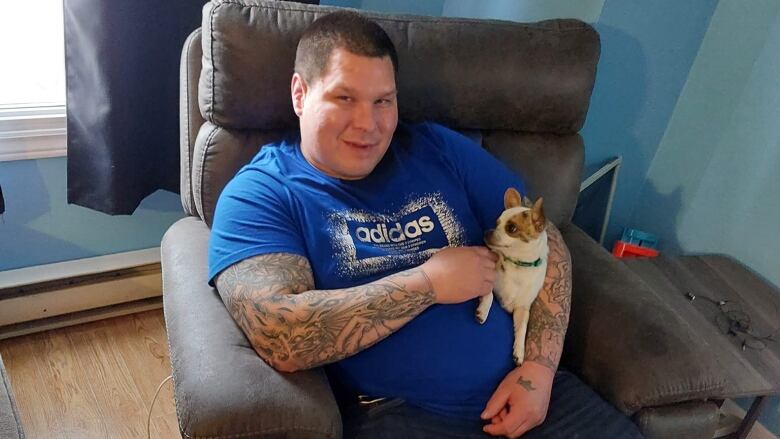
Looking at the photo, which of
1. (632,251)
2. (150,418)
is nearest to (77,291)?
(150,418)

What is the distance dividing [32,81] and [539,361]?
1.62 meters

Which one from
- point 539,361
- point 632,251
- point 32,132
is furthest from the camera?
point 632,251

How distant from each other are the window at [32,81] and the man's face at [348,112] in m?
0.84

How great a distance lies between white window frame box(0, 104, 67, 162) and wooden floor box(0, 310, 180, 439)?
592 millimetres

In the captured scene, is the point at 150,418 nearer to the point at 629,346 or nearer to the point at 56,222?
the point at 56,222

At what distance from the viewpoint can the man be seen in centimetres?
112

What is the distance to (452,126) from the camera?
1617mm

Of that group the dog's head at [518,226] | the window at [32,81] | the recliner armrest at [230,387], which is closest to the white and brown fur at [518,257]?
the dog's head at [518,226]

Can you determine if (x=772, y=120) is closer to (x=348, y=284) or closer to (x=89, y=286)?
(x=348, y=284)

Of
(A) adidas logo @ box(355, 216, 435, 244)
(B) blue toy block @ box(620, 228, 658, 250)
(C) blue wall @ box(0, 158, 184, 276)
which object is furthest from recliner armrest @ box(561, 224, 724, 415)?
(C) blue wall @ box(0, 158, 184, 276)

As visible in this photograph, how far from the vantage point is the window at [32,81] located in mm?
1707

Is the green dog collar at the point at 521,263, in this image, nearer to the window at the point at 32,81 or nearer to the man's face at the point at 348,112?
the man's face at the point at 348,112

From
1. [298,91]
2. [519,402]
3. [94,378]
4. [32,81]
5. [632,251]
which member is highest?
[298,91]

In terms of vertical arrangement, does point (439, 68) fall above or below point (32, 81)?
above
